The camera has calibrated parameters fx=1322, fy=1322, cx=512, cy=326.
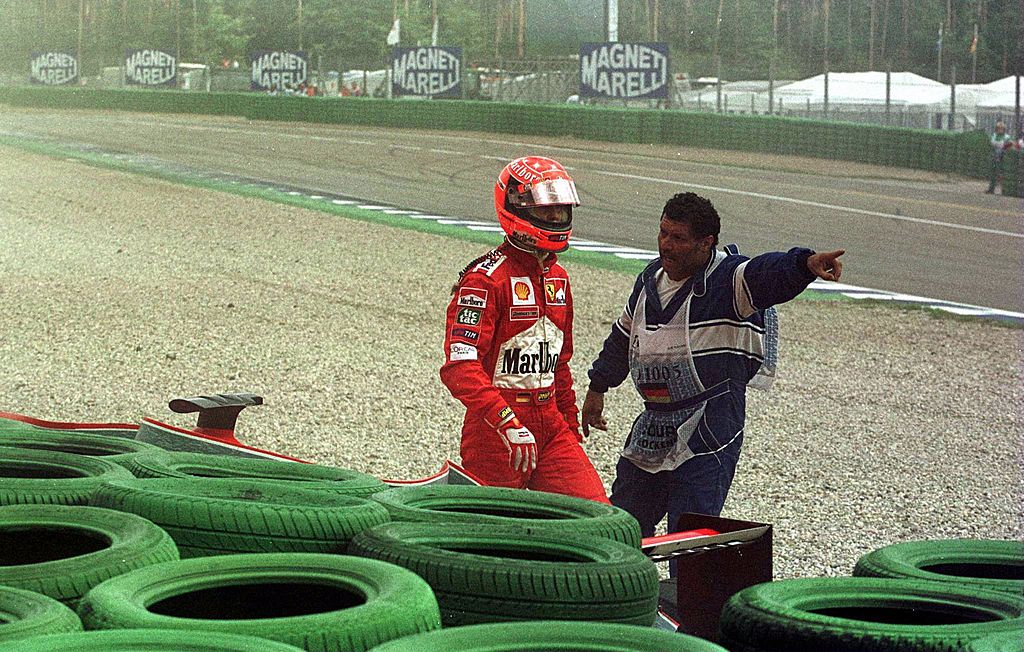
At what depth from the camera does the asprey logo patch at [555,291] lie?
5191 mm

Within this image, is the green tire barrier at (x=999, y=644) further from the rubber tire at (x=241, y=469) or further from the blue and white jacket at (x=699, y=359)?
the rubber tire at (x=241, y=469)

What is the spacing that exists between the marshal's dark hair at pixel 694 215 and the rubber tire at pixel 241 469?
4.98 ft

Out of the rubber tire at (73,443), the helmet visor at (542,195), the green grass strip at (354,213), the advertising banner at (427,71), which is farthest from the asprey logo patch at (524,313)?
the advertising banner at (427,71)

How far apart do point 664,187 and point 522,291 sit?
2225 centimetres

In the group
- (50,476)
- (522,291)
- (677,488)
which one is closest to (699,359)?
(677,488)

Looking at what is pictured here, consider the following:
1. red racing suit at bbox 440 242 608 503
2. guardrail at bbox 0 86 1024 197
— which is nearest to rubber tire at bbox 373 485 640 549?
red racing suit at bbox 440 242 608 503

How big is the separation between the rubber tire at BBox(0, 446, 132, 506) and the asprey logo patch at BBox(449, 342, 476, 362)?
1.25 meters

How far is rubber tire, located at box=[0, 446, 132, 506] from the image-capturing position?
413 centimetres

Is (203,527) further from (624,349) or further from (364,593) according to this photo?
(624,349)

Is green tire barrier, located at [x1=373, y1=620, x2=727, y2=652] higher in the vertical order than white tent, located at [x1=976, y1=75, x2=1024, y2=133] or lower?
lower

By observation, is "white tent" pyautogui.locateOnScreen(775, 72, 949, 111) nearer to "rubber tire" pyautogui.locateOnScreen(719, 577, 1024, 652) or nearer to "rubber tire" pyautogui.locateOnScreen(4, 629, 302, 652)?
"rubber tire" pyautogui.locateOnScreen(719, 577, 1024, 652)

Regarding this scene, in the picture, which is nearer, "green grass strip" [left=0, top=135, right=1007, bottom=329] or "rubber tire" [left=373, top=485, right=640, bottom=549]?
"rubber tire" [left=373, top=485, right=640, bottom=549]

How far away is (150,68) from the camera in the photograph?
54.4 m

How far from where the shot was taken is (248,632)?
279cm
